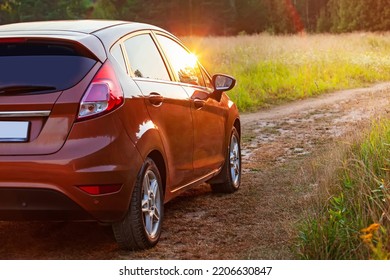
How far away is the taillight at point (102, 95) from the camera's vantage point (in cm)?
435

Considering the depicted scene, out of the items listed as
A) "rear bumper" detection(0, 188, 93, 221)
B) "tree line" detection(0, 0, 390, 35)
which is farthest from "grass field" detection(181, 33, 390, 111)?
"tree line" detection(0, 0, 390, 35)

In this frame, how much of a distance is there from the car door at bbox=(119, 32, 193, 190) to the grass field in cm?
910

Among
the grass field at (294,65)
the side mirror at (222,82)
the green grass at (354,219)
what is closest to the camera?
the green grass at (354,219)

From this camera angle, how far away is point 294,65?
18922mm

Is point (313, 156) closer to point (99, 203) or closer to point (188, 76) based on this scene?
point (188, 76)

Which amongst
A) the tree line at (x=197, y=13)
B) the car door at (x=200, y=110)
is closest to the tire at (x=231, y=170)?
the car door at (x=200, y=110)

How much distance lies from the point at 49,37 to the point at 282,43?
63.4ft

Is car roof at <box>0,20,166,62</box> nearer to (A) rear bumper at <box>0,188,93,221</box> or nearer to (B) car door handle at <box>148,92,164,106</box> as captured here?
(B) car door handle at <box>148,92,164,106</box>

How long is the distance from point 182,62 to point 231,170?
1456 millimetres

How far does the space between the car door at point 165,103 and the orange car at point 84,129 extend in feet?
0.05

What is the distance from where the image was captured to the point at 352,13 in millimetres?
37438

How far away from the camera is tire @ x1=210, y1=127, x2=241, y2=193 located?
6934mm

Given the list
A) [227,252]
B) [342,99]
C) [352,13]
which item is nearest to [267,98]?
[342,99]

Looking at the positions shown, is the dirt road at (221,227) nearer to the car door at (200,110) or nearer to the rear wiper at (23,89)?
the car door at (200,110)
